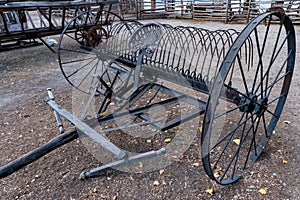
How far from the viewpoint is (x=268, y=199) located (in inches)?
75.7

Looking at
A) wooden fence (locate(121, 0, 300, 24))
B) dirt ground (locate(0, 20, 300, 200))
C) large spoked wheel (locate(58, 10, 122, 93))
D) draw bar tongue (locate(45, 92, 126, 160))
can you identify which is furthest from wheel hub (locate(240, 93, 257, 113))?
wooden fence (locate(121, 0, 300, 24))

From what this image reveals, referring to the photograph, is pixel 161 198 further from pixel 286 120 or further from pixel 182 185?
pixel 286 120

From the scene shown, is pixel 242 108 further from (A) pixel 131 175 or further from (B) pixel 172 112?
(B) pixel 172 112

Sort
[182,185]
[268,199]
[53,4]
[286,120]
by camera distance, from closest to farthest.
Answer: [268,199] → [182,185] → [286,120] → [53,4]

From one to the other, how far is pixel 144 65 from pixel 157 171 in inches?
43.1

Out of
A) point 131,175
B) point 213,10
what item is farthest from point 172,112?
point 213,10

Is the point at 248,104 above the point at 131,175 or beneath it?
above

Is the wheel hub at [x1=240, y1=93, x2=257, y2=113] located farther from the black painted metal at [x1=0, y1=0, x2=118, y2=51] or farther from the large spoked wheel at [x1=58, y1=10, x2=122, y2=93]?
the black painted metal at [x1=0, y1=0, x2=118, y2=51]

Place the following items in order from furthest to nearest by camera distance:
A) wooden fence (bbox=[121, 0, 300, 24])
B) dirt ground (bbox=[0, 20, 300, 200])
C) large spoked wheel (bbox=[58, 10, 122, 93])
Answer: wooden fence (bbox=[121, 0, 300, 24]) → large spoked wheel (bbox=[58, 10, 122, 93]) → dirt ground (bbox=[0, 20, 300, 200])

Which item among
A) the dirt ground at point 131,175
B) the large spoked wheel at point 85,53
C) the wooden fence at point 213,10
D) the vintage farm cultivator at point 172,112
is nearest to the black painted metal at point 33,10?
the large spoked wheel at point 85,53

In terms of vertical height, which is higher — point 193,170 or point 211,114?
point 211,114

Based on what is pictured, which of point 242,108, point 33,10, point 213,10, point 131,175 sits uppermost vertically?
point 33,10

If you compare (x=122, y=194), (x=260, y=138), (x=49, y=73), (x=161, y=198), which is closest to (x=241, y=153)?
(x=260, y=138)

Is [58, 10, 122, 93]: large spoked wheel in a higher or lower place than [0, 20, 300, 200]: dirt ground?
higher
